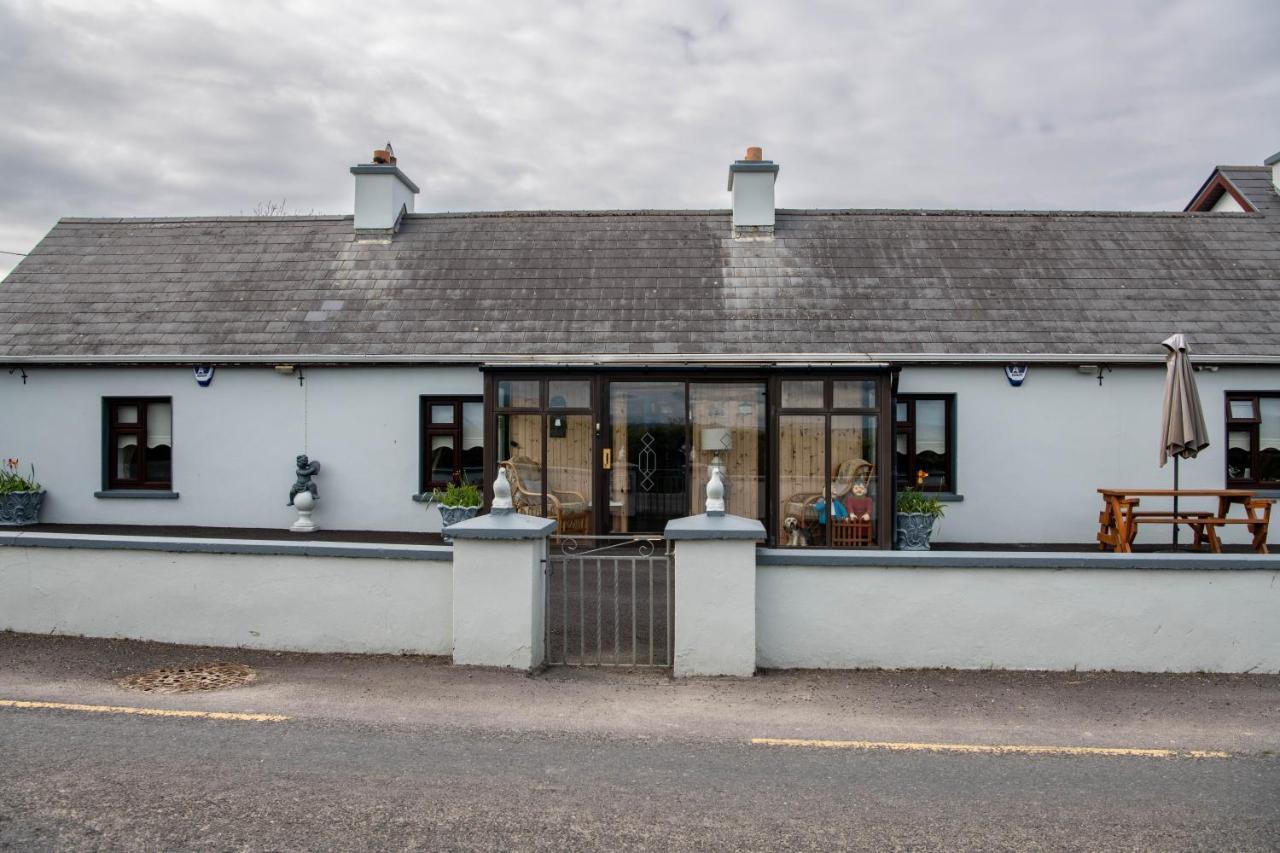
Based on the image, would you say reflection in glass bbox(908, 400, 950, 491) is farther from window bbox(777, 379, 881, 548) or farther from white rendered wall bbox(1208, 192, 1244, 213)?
white rendered wall bbox(1208, 192, 1244, 213)

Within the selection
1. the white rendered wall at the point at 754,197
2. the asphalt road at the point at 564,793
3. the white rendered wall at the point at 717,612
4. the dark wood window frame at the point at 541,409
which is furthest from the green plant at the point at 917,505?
the asphalt road at the point at 564,793

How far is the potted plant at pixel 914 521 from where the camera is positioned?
1244cm

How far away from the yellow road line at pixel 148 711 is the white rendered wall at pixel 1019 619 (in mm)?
3901

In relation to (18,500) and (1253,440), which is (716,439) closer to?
(1253,440)

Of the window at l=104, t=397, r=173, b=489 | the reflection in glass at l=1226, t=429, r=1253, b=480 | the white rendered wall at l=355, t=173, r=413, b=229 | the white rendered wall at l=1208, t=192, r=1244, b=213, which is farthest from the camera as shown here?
the white rendered wall at l=1208, t=192, r=1244, b=213

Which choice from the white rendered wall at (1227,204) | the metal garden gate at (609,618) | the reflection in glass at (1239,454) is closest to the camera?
the metal garden gate at (609,618)

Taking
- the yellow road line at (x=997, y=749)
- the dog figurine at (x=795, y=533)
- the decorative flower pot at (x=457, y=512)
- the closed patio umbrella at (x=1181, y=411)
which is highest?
the closed patio umbrella at (x=1181, y=411)

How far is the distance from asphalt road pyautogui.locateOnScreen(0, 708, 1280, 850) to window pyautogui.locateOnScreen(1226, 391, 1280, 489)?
10308 mm

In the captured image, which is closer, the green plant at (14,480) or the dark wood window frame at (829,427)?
the dark wood window frame at (829,427)

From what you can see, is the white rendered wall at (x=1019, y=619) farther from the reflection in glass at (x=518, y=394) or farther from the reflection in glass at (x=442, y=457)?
the reflection in glass at (x=442, y=457)

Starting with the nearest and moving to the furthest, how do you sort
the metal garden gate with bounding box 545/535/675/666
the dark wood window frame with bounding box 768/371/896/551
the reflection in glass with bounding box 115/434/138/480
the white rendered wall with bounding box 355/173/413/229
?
1. the metal garden gate with bounding box 545/535/675/666
2. the dark wood window frame with bounding box 768/371/896/551
3. the reflection in glass with bounding box 115/434/138/480
4. the white rendered wall with bounding box 355/173/413/229

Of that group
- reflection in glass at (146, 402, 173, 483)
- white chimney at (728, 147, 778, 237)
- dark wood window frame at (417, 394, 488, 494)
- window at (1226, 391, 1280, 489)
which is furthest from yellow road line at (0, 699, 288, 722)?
window at (1226, 391, 1280, 489)

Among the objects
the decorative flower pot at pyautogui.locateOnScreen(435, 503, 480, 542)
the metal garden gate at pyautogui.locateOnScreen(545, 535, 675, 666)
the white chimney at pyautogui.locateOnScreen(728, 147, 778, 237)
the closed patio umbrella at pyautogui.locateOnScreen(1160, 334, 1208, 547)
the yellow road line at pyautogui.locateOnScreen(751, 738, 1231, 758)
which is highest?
the white chimney at pyautogui.locateOnScreen(728, 147, 778, 237)

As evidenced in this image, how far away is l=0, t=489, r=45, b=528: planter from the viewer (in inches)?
578
